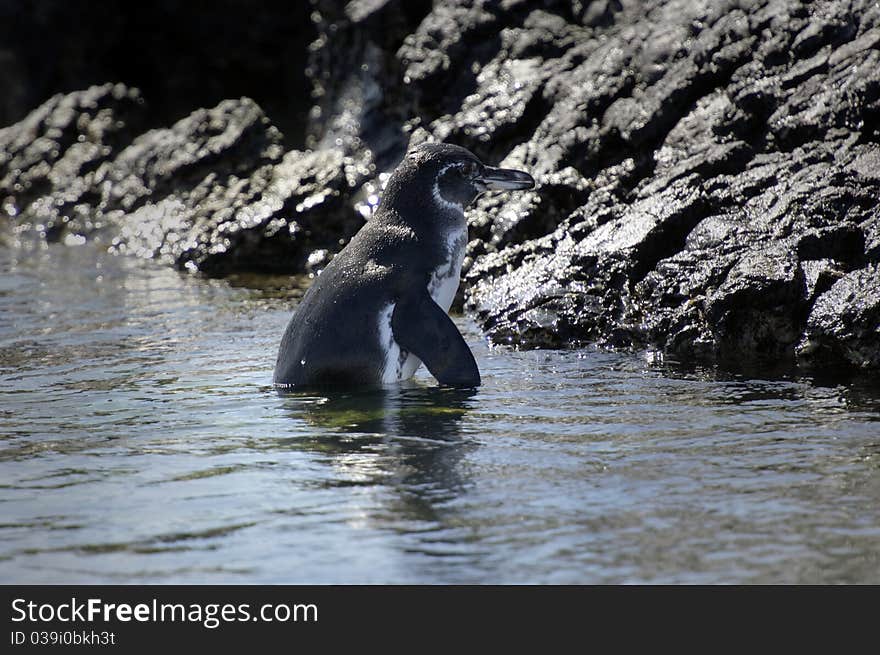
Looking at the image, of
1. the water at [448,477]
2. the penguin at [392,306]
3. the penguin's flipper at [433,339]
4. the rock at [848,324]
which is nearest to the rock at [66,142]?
the water at [448,477]

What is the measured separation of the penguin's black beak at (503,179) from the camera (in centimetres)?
756

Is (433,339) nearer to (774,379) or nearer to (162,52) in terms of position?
(774,379)

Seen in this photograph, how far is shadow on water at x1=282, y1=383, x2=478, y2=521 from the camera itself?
469 cm

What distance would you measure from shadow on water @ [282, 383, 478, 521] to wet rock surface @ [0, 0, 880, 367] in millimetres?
2087

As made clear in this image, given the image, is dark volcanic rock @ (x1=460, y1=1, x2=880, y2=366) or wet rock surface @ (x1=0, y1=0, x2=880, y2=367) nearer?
dark volcanic rock @ (x1=460, y1=1, x2=880, y2=366)

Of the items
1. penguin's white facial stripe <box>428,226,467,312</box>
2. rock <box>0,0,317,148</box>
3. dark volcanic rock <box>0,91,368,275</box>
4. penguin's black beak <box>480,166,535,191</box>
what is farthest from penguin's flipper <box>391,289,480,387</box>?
rock <box>0,0,317,148</box>

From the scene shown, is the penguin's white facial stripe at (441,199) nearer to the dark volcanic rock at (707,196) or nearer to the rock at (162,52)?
the dark volcanic rock at (707,196)

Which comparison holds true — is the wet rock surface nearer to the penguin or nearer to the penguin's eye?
the penguin's eye

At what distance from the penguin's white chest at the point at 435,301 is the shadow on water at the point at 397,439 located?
0.42 feet

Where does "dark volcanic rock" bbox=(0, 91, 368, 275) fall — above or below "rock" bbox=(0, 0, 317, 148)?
below

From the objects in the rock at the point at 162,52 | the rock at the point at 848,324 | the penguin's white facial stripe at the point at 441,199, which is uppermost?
the rock at the point at 162,52

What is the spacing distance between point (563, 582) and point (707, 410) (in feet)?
8.22
